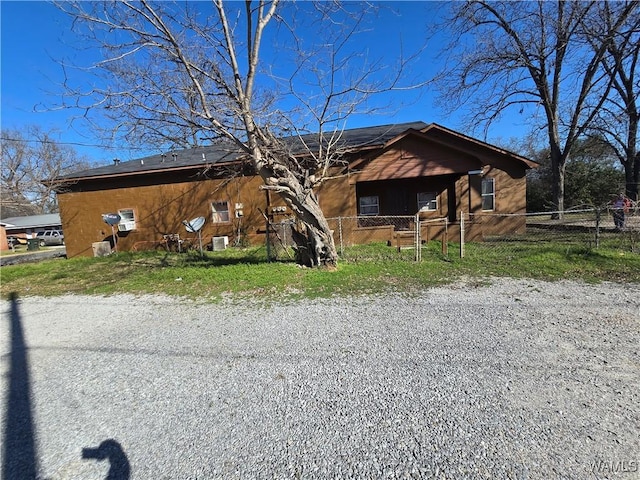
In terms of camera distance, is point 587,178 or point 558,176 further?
point 587,178

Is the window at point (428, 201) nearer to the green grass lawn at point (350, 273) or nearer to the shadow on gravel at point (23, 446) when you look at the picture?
the green grass lawn at point (350, 273)

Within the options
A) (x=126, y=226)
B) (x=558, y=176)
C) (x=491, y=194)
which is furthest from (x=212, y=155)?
(x=558, y=176)

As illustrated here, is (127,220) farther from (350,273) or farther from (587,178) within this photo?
(587,178)

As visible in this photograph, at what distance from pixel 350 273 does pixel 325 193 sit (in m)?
5.82

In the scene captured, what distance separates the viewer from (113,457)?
6.94 feet

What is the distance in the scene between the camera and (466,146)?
41.5ft

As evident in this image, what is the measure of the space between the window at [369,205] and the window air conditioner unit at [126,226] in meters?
10.6

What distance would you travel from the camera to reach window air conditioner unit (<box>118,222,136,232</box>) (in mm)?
14000

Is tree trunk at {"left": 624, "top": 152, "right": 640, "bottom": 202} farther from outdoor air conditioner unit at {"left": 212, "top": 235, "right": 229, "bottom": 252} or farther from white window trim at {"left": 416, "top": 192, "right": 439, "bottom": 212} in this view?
outdoor air conditioner unit at {"left": 212, "top": 235, "right": 229, "bottom": 252}

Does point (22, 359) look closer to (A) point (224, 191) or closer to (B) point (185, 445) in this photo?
(B) point (185, 445)

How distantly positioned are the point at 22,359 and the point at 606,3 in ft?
72.2

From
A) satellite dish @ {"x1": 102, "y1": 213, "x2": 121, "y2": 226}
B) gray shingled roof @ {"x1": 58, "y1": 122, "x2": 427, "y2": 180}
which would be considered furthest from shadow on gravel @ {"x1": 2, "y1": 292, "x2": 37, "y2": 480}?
satellite dish @ {"x1": 102, "y1": 213, "x2": 121, "y2": 226}

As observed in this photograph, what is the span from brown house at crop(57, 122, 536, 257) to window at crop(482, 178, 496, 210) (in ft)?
0.14

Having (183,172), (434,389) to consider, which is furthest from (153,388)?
(183,172)
